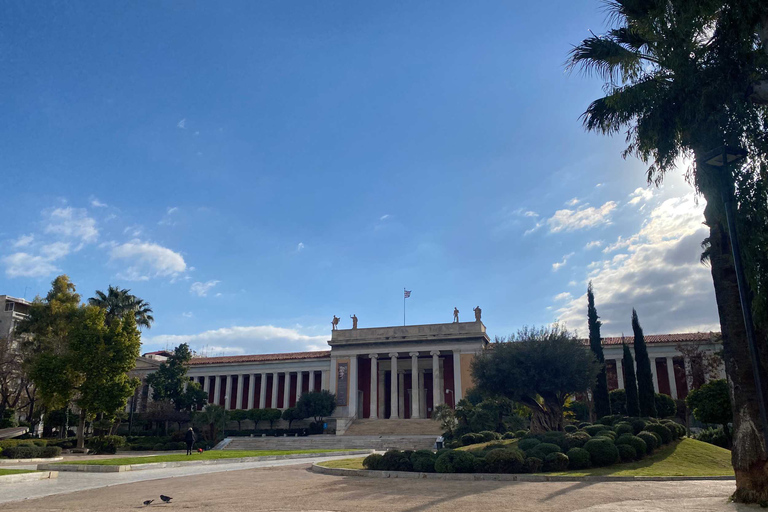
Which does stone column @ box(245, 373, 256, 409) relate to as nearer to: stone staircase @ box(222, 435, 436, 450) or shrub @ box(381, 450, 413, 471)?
stone staircase @ box(222, 435, 436, 450)

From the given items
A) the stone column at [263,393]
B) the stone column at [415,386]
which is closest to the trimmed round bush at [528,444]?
the stone column at [415,386]

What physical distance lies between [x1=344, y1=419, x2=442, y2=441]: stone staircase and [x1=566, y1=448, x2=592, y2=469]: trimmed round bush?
33.3 metres

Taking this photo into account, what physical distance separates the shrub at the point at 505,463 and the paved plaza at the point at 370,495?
1.73 m

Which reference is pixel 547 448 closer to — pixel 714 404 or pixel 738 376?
pixel 738 376

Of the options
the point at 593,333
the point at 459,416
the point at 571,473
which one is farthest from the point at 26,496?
the point at 593,333

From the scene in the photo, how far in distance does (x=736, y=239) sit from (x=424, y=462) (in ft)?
36.3

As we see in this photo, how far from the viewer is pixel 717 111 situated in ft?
38.0

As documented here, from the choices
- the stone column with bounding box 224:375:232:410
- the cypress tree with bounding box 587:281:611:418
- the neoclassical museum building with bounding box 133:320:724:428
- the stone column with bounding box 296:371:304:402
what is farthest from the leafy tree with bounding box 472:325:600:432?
the stone column with bounding box 224:375:232:410

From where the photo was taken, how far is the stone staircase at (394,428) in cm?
5086

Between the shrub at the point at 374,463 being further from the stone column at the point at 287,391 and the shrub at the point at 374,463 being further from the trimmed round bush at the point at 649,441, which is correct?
the stone column at the point at 287,391

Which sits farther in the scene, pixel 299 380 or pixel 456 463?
pixel 299 380

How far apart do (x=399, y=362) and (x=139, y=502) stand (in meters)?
53.4

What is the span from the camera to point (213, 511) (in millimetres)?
10297

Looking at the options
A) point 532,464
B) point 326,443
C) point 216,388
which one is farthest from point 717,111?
point 216,388
